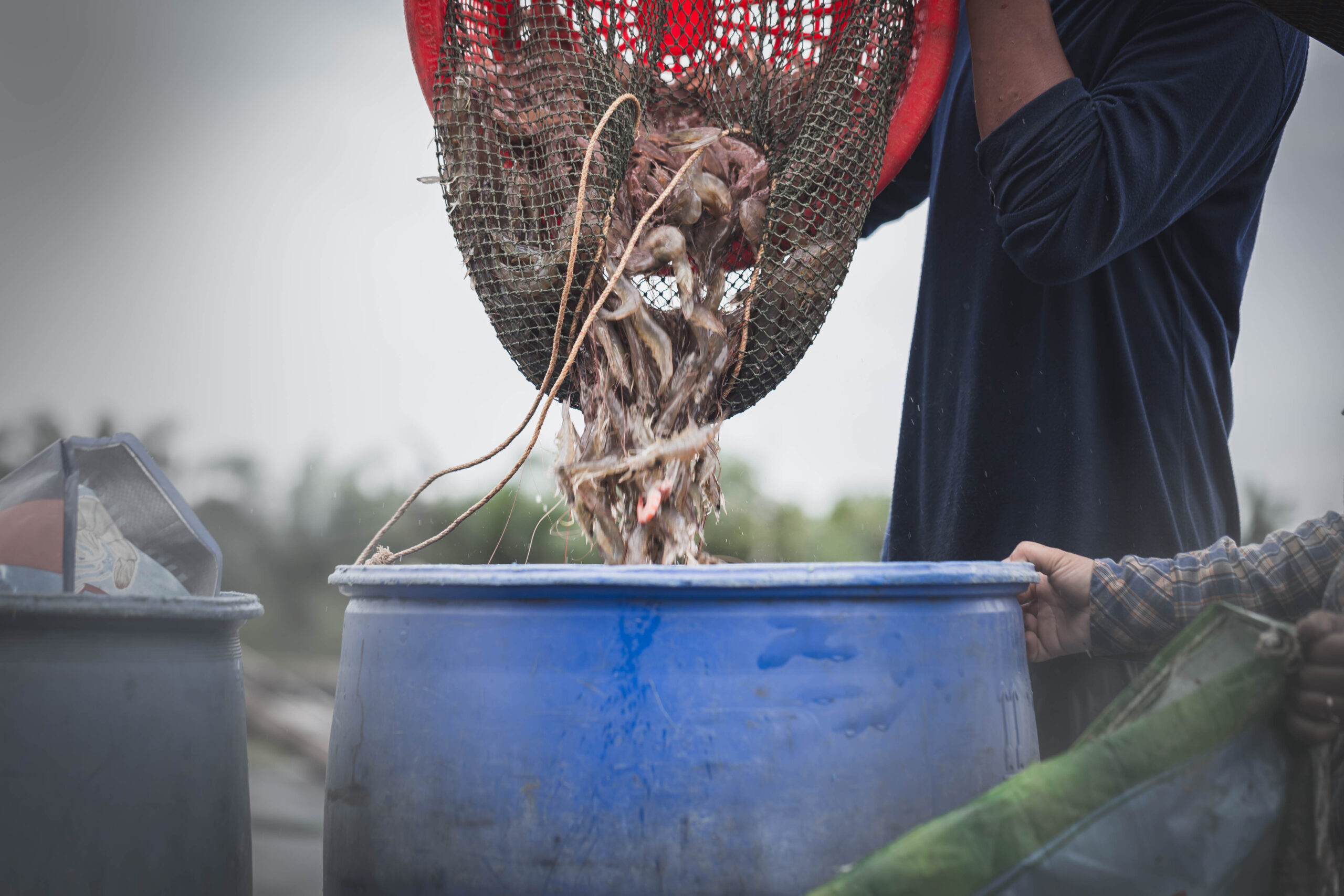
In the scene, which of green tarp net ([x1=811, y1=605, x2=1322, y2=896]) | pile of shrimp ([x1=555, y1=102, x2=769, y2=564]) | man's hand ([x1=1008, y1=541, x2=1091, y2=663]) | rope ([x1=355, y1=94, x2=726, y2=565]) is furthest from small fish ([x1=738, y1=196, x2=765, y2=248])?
green tarp net ([x1=811, y1=605, x2=1322, y2=896])

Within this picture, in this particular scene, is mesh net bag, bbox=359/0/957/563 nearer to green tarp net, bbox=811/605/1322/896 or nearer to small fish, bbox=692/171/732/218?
small fish, bbox=692/171/732/218

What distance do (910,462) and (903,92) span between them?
0.57 m

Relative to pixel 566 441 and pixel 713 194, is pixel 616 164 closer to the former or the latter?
pixel 713 194

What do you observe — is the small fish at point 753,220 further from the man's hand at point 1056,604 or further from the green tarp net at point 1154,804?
the green tarp net at point 1154,804

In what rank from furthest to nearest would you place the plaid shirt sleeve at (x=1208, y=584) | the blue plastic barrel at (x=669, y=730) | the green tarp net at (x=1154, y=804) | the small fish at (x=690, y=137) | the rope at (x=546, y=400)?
the small fish at (x=690, y=137), the rope at (x=546, y=400), the plaid shirt sleeve at (x=1208, y=584), the blue plastic barrel at (x=669, y=730), the green tarp net at (x=1154, y=804)

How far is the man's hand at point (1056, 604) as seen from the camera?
1.00 metres

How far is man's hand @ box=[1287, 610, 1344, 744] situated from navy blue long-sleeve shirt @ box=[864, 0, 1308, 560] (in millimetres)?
597

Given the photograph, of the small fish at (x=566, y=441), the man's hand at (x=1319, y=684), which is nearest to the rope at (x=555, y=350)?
the small fish at (x=566, y=441)

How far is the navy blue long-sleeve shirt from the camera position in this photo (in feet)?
3.47

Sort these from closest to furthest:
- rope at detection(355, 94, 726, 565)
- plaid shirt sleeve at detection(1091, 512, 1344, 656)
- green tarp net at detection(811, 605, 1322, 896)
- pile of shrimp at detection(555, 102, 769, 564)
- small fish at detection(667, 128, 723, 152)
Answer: green tarp net at detection(811, 605, 1322, 896) → plaid shirt sleeve at detection(1091, 512, 1344, 656) → rope at detection(355, 94, 726, 565) → pile of shrimp at detection(555, 102, 769, 564) → small fish at detection(667, 128, 723, 152)

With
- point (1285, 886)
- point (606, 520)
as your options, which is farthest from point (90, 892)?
point (1285, 886)

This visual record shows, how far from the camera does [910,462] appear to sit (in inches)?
58.4

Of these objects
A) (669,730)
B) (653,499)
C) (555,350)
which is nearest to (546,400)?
(555,350)

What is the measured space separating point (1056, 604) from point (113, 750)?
983 millimetres
